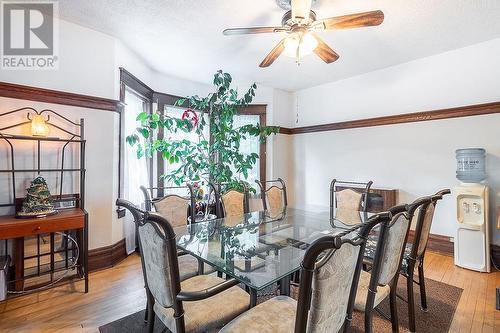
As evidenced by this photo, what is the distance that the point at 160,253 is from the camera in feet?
4.05

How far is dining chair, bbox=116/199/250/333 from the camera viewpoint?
47.1 inches

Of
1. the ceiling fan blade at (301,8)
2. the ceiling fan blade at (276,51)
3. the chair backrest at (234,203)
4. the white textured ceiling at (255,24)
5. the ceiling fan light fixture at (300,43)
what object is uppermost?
the white textured ceiling at (255,24)

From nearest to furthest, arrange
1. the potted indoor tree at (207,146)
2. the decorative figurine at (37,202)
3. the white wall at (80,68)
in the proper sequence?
the decorative figurine at (37,202)
the white wall at (80,68)
the potted indoor tree at (207,146)

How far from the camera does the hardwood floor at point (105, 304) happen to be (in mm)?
1953

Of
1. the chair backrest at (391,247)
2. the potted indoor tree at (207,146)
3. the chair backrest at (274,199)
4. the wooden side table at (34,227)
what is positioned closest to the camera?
the chair backrest at (391,247)

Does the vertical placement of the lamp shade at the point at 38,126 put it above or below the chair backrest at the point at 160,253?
above

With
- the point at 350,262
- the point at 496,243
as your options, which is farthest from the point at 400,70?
the point at 350,262

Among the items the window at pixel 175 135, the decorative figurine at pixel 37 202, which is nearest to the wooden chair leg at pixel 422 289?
the decorative figurine at pixel 37 202

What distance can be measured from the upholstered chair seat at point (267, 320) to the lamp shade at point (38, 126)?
2.50 meters

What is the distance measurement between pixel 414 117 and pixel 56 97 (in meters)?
4.51

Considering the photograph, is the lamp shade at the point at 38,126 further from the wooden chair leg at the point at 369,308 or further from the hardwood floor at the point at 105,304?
the wooden chair leg at the point at 369,308

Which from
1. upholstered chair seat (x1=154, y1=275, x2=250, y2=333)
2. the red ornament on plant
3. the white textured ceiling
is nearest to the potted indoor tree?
the red ornament on plant

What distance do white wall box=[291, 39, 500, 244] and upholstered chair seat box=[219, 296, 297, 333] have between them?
3159 millimetres

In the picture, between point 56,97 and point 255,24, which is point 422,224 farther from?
point 56,97
